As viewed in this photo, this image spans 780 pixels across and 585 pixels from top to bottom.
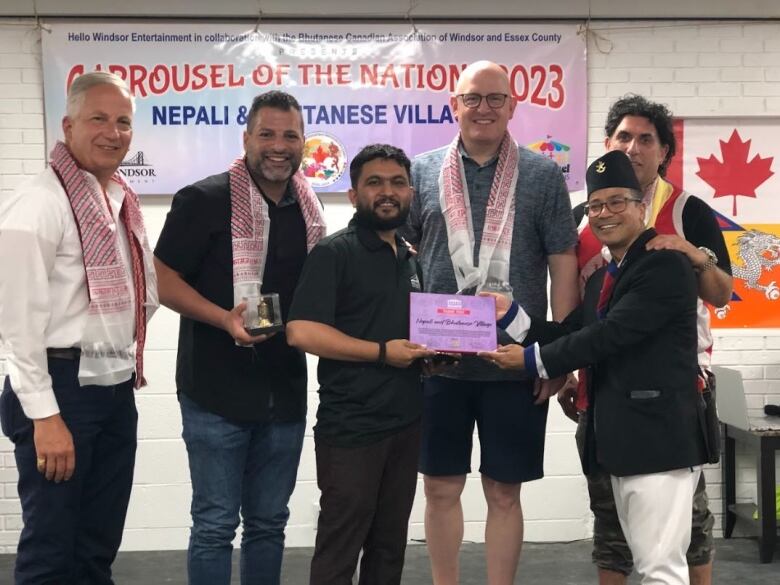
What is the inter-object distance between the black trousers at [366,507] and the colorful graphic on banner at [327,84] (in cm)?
214

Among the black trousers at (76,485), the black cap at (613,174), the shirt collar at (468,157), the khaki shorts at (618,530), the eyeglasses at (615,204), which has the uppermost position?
the shirt collar at (468,157)

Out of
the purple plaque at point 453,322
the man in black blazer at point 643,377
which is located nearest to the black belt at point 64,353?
the purple plaque at point 453,322

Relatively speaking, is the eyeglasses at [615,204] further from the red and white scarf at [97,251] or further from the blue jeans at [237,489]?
the red and white scarf at [97,251]

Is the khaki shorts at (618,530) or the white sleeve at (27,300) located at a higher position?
the white sleeve at (27,300)

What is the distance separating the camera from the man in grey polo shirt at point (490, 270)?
2916 millimetres

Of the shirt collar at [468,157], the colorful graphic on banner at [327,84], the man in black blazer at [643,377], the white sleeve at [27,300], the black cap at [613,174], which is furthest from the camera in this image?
the colorful graphic on banner at [327,84]

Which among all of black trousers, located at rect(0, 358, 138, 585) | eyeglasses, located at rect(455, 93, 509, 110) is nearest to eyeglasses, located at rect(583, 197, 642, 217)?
eyeglasses, located at rect(455, 93, 509, 110)

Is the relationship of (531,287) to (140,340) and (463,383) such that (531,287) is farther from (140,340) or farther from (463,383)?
(140,340)

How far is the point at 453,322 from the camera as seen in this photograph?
8.84 feet

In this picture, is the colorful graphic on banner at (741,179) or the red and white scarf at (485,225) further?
the colorful graphic on banner at (741,179)

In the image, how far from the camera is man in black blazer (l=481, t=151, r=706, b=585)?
8.27 feet

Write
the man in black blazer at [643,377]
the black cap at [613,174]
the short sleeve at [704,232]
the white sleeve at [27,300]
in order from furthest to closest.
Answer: the short sleeve at [704,232], the black cap at [613,174], the man in black blazer at [643,377], the white sleeve at [27,300]

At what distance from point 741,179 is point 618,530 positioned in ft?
8.04

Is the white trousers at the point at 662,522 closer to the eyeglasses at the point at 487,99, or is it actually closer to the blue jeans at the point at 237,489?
the blue jeans at the point at 237,489
